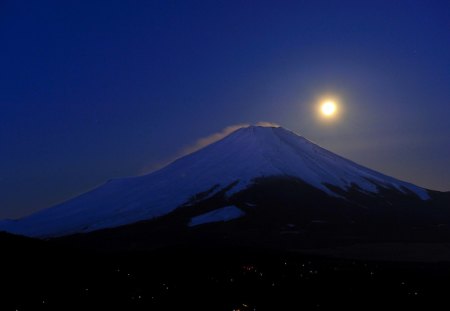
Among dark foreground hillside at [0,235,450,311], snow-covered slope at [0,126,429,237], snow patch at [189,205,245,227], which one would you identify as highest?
snow-covered slope at [0,126,429,237]

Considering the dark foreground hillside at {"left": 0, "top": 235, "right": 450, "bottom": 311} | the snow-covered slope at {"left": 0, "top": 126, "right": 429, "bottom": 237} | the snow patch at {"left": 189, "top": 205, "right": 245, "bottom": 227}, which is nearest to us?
the dark foreground hillside at {"left": 0, "top": 235, "right": 450, "bottom": 311}

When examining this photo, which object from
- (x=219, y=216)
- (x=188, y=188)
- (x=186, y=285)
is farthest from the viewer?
(x=188, y=188)

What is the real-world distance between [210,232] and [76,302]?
289ft

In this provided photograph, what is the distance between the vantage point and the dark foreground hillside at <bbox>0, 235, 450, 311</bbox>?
113ft

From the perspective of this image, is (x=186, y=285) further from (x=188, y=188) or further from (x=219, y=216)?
(x=188, y=188)

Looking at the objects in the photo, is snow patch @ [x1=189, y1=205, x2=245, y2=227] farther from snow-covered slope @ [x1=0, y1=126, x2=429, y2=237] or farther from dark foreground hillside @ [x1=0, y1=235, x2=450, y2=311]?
dark foreground hillside @ [x1=0, y1=235, x2=450, y2=311]

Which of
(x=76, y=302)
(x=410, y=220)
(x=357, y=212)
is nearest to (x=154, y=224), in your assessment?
(x=357, y=212)

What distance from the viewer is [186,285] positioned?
41.5 metres

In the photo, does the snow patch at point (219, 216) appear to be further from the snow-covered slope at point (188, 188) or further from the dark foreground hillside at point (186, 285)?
the dark foreground hillside at point (186, 285)

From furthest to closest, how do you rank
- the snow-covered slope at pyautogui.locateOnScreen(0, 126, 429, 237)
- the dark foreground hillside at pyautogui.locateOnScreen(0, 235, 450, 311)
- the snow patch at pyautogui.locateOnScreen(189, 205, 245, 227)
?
the snow-covered slope at pyautogui.locateOnScreen(0, 126, 429, 237) < the snow patch at pyautogui.locateOnScreen(189, 205, 245, 227) < the dark foreground hillside at pyautogui.locateOnScreen(0, 235, 450, 311)

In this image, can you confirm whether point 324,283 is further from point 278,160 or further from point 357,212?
point 278,160

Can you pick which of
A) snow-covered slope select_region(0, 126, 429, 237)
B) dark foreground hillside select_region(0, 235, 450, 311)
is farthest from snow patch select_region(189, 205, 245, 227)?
dark foreground hillside select_region(0, 235, 450, 311)

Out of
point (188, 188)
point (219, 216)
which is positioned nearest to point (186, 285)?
point (219, 216)

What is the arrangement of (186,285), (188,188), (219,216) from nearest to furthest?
1. (186,285)
2. (219,216)
3. (188,188)
